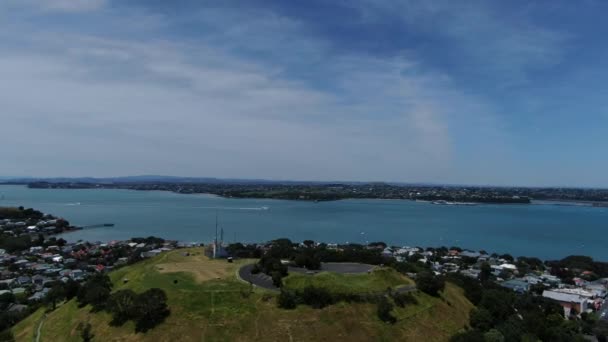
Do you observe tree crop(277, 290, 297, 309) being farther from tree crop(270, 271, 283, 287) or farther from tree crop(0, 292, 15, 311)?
tree crop(0, 292, 15, 311)

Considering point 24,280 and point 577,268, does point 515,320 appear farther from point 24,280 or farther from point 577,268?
point 24,280

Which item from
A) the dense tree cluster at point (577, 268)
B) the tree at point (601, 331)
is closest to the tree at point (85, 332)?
the tree at point (601, 331)

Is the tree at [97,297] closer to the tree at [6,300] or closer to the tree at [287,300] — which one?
the tree at [287,300]

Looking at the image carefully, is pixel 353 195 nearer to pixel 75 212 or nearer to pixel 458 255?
pixel 75 212

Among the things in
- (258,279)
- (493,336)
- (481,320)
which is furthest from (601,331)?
(258,279)

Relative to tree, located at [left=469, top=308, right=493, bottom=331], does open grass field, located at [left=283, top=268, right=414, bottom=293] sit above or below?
above

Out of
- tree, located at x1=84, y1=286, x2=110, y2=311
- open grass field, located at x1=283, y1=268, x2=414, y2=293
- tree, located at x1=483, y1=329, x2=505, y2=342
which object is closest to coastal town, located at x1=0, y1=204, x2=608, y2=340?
open grass field, located at x1=283, y1=268, x2=414, y2=293
